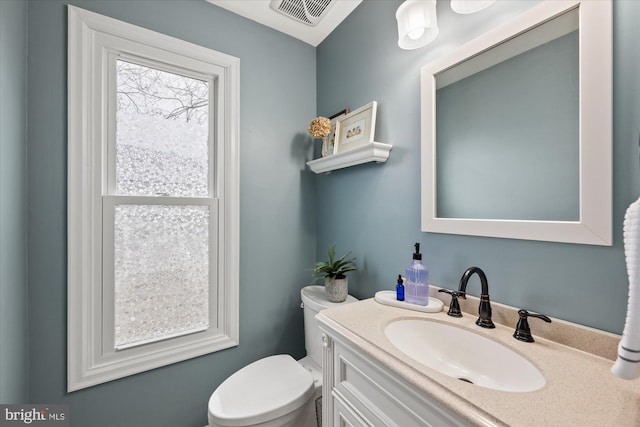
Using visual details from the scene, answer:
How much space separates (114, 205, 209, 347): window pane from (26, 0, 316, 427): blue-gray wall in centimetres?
19

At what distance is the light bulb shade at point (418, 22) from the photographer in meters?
0.93

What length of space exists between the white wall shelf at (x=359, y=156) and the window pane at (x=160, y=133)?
28.0 inches

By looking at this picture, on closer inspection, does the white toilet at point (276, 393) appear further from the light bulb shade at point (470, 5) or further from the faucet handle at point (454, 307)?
the light bulb shade at point (470, 5)

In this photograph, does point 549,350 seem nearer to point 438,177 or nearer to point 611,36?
point 438,177

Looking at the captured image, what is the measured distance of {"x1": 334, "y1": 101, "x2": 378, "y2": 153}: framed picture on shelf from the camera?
4.23 feet

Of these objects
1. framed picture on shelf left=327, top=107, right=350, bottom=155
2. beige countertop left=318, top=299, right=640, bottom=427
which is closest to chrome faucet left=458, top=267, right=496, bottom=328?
beige countertop left=318, top=299, right=640, bottom=427

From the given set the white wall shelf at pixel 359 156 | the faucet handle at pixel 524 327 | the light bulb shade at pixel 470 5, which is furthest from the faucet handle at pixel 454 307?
the light bulb shade at pixel 470 5

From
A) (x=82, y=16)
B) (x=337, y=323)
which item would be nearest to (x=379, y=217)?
(x=337, y=323)

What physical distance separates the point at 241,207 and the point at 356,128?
0.80 m

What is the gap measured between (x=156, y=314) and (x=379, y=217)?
1.24m

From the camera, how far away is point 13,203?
0.94m

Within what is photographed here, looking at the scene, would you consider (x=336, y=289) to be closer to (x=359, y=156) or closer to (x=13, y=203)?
(x=359, y=156)

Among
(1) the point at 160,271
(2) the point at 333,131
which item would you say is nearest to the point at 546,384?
(2) the point at 333,131

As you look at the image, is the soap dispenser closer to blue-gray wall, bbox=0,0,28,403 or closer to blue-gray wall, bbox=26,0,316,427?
blue-gray wall, bbox=26,0,316,427
